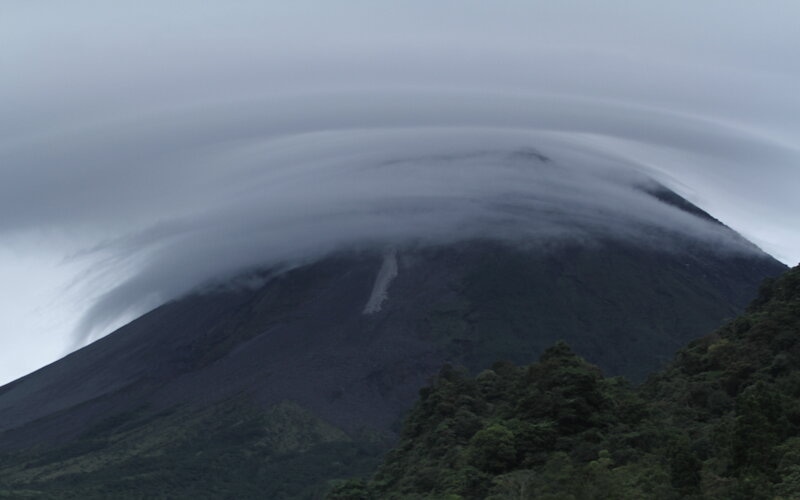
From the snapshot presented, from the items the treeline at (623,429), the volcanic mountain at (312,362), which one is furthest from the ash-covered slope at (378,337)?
the treeline at (623,429)

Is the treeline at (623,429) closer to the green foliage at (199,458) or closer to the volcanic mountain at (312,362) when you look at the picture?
the green foliage at (199,458)

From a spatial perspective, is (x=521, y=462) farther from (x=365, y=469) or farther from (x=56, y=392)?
(x=56, y=392)

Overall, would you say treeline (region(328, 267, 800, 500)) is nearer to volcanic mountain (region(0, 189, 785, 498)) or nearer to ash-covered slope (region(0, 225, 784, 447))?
volcanic mountain (region(0, 189, 785, 498))

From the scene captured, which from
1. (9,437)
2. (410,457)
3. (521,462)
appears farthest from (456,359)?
(521,462)

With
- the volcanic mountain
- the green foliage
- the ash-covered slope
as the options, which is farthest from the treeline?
the ash-covered slope

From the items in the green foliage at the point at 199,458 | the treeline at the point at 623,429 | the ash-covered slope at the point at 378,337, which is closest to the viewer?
the treeline at the point at 623,429

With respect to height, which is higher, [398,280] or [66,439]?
[398,280]

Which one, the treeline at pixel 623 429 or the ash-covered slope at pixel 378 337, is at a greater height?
the ash-covered slope at pixel 378 337
